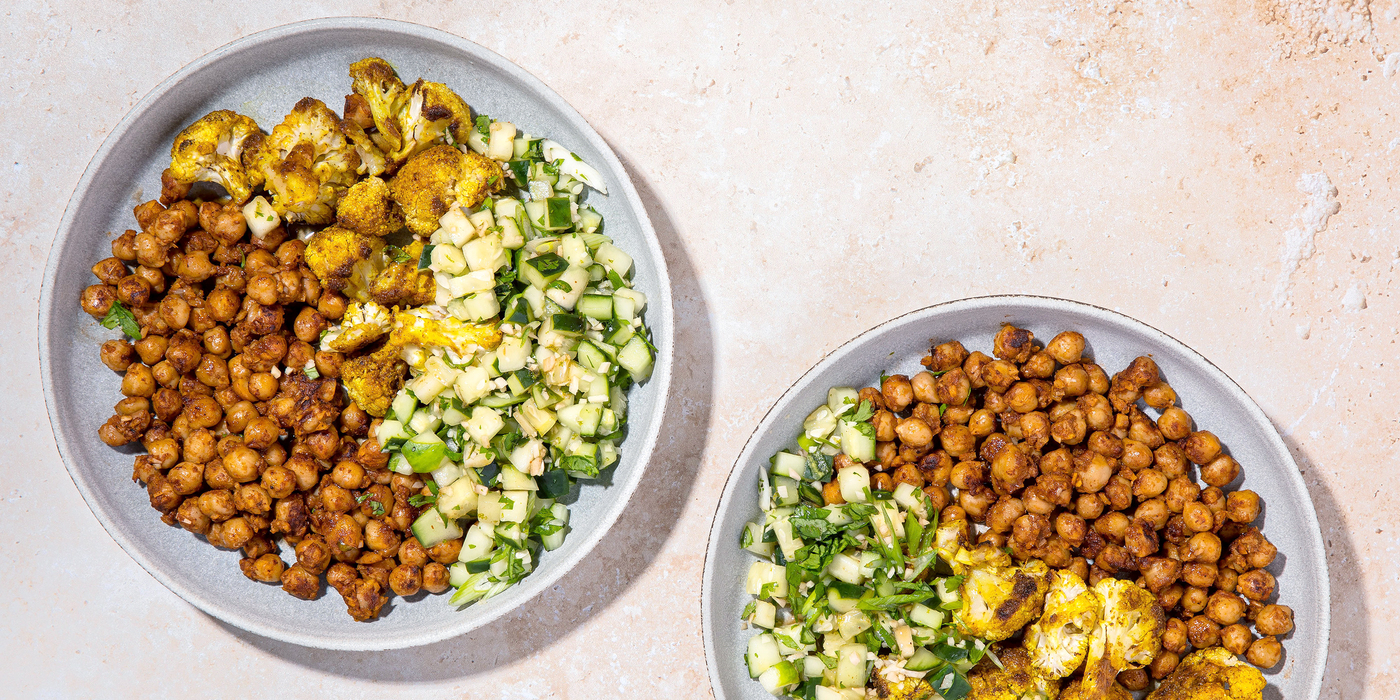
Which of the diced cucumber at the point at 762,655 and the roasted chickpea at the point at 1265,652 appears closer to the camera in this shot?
the roasted chickpea at the point at 1265,652

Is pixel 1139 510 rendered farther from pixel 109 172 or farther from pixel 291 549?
pixel 109 172

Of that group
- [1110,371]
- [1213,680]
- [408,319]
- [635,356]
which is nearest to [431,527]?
[408,319]

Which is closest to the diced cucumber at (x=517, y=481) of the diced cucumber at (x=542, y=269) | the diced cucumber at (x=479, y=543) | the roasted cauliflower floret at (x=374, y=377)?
the diced cucumber at (x=479, y=543)

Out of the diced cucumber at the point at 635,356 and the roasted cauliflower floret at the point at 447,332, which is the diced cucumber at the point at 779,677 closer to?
the diced cucumber at the point at 635,356

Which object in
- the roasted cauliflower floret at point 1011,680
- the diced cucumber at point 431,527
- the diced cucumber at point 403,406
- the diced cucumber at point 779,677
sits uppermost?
the roasted cauliflower floret at point 1011,680

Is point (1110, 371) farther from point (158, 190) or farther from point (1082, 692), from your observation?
point (158, 190)

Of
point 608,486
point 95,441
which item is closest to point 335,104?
point 95,441

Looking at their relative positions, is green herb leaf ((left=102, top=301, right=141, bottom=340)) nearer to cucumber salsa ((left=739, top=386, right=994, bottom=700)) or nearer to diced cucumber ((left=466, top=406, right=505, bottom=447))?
diced cucumber ((left=466, top=406, right=505, bottom=447))
